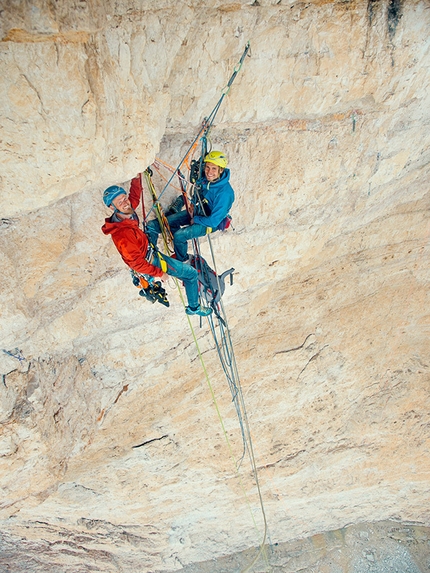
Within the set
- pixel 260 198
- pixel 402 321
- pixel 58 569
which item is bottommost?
pixel 58 569

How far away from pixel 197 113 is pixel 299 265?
260cm

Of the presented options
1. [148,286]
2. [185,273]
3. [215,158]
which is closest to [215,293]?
[185,273]

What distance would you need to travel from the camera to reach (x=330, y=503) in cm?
812

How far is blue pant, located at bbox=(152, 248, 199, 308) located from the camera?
13.1 feet

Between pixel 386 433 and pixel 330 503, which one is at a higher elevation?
pixel 386 433

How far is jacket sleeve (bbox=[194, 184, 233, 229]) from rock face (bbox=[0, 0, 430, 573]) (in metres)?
0.52

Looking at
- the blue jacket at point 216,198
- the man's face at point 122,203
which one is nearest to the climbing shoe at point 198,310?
the blue jacket at point 216,198

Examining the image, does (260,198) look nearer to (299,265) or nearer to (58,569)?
(299,265)

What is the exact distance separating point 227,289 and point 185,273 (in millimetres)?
1145

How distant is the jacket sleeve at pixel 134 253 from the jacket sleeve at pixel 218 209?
1.80 feet

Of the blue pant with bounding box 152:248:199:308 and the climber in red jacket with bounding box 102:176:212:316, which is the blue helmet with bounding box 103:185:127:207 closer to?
the climber in red jacket with bounding box 102:176:212:316

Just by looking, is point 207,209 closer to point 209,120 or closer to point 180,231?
point 180,231

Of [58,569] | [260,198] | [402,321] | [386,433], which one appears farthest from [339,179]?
[58,569]

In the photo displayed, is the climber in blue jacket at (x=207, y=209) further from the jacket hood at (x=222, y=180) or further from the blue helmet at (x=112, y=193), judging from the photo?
the blue helmet at (x=112, y=193)
